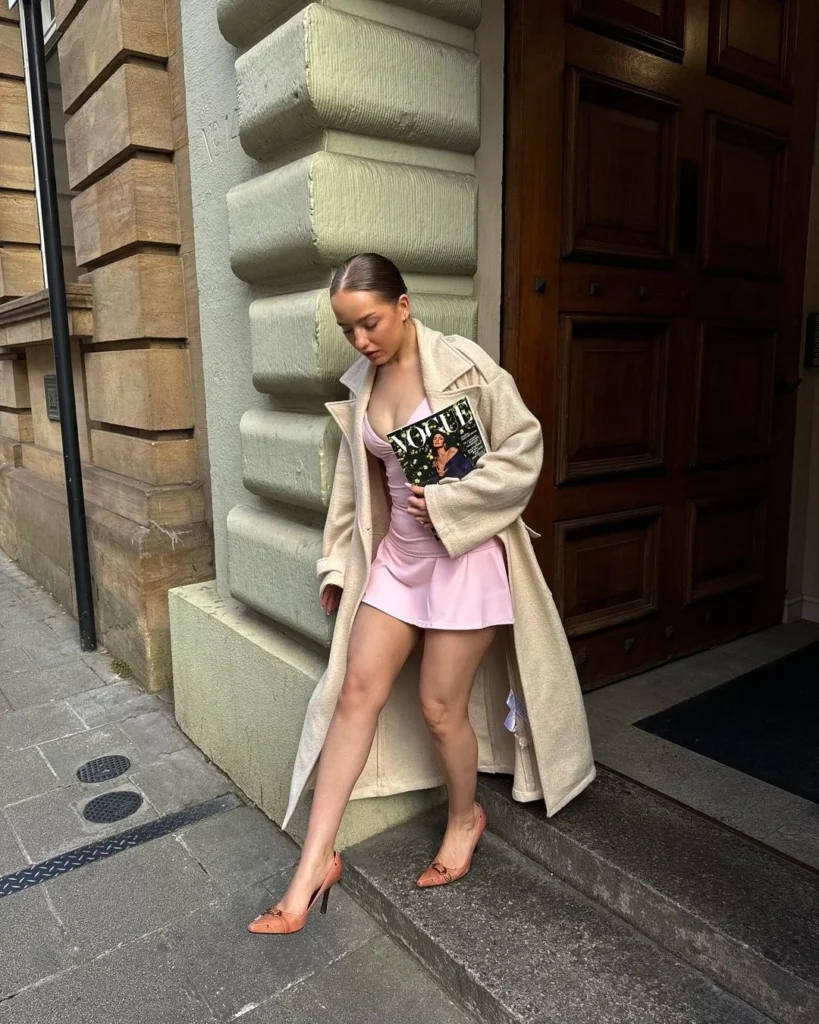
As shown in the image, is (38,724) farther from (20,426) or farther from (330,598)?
(20,426)

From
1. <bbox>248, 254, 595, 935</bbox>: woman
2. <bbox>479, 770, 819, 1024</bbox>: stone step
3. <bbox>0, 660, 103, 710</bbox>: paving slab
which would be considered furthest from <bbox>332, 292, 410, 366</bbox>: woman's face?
<bbox>0, 660, 103, 710</bbox>: paving slab

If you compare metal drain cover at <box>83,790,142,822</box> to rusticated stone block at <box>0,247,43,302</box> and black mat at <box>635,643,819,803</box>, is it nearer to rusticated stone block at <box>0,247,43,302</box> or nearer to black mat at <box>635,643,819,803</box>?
black mat at <box>635,643,819,803</box>

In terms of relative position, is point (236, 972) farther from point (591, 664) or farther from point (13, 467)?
point (13, 467)

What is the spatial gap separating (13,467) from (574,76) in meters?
5.83

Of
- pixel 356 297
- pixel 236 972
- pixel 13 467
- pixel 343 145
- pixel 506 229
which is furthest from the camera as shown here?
pixel 13 467

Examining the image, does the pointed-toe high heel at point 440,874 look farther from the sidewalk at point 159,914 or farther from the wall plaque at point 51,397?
the wall plaque at point 51,397

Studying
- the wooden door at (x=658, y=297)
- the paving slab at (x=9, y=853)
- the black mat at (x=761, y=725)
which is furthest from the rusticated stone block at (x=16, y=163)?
the black mat at (x=761, y=725)

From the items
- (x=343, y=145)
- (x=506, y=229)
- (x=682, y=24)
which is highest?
(x=682, y=24)

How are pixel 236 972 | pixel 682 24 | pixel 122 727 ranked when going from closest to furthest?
pixel 236 972 → pixel 682 24 → pixel 122 727

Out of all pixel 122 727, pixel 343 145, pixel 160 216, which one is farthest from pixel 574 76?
pixel 122 727

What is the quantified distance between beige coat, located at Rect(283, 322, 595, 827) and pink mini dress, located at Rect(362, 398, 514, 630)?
0.22ft

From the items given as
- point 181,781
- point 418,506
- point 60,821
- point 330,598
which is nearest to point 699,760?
point 330,598

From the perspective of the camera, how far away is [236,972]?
242cm

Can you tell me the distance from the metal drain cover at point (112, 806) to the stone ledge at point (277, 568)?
97 cm
